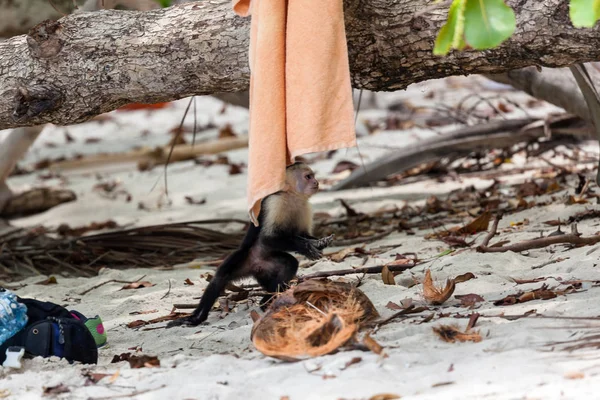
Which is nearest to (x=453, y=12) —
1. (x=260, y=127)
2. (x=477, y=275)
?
(x=260, y=127)

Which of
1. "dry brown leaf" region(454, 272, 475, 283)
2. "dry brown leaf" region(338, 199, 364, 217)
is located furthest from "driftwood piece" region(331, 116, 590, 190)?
"dry brown leaf" region(454, 272, 475, 283)

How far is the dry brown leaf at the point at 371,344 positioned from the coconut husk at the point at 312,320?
53 mm

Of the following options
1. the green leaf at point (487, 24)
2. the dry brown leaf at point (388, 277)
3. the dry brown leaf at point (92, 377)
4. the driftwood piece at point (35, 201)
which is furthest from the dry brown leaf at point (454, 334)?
the driftwood piece at point (35, 201)

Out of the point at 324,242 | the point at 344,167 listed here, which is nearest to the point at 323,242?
the point at 324,242

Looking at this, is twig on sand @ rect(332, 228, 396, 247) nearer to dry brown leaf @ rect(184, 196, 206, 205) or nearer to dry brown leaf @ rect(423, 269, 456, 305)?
dry brown leaf @ rect(423, 269, 456, 305)

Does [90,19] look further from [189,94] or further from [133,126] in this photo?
[133,126]

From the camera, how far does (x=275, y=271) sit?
13.2 feet

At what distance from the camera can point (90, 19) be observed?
399 centimetres

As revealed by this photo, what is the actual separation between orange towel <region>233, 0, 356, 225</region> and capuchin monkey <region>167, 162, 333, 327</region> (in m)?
0.59

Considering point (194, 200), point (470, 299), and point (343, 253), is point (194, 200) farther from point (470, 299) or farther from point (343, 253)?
point (470, 299)

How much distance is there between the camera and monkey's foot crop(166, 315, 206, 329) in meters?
3.78

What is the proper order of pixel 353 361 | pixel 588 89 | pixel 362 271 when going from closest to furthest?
pixel 353 361 → pixel 362 271 → pixel 588 89

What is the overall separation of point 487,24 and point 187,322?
212 centimetres

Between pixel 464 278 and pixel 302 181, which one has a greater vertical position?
pixel 302 181
